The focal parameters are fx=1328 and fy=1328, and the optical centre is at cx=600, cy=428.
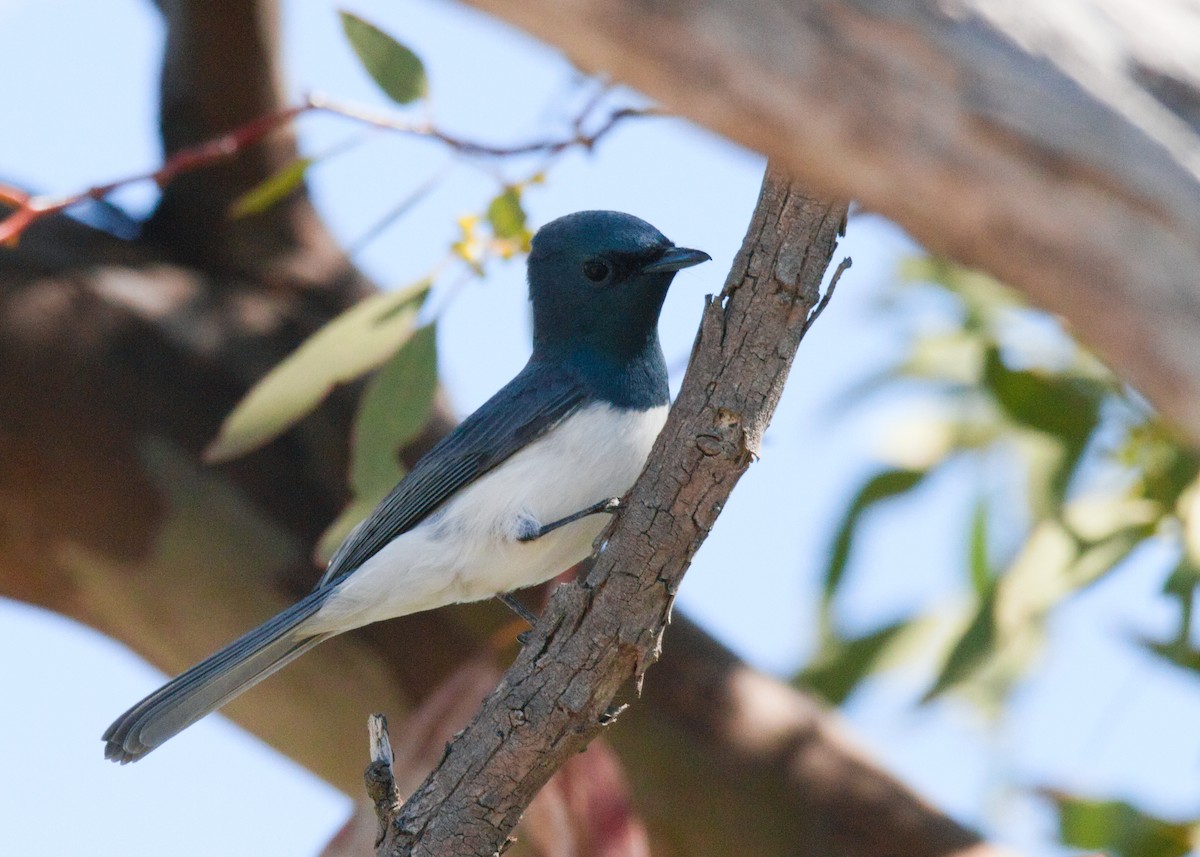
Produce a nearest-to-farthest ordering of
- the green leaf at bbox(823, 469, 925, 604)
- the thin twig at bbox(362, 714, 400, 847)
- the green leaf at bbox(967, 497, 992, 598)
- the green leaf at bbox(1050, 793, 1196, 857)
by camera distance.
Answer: the thin twig at bbox(362, 714, 400, 847) → the green leaf at bbox(1050, 793, 1196, 857) → the green leaf at bbox(967, 497, 992, 598) → the green leaf at bbox(823, 469, 925, 604)

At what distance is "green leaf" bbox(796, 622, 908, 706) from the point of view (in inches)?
142

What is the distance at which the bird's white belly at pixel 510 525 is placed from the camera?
226 centimetres

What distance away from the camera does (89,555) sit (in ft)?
10.3

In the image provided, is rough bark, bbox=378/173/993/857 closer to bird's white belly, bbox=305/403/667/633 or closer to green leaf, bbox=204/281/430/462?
bird's white belly, bbox=305/403/667/633

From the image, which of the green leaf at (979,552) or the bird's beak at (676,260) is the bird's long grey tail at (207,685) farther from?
the green leaf at (979,552)

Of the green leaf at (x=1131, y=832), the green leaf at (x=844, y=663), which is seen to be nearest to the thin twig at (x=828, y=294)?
the green leaf at (x=1131, y=832)

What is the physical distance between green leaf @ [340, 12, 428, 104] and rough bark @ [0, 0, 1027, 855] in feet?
3.30

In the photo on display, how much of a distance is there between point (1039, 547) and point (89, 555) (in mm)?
2239

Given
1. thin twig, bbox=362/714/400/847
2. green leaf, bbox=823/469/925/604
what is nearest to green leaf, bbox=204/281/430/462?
thin twig, bbox=362/714/400/847

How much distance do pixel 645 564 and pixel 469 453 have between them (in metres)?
0.77

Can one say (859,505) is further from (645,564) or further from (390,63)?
(645,564)

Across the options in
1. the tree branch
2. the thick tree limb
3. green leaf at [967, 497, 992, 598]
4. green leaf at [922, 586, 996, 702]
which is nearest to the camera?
the thick tree limb

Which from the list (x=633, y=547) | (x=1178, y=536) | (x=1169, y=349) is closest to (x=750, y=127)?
(x=1169, y=349)

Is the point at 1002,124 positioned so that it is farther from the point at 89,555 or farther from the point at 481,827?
the point at 89,555
